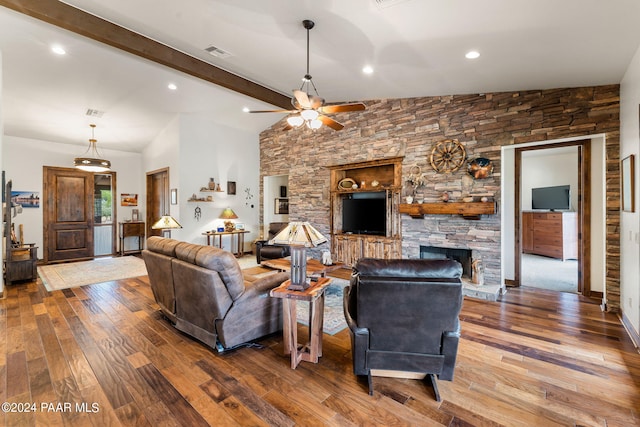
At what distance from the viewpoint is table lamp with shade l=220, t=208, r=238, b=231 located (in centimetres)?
714

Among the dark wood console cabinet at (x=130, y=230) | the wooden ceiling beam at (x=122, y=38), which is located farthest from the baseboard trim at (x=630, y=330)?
the dark wood console cabinet at (x=130, y=230)

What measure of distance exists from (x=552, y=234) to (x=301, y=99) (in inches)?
289

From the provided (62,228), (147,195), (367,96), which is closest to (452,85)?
(367,96)

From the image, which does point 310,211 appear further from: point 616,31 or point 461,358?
point 616,31

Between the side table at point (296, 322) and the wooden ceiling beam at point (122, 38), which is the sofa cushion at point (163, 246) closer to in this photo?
the side table at point (296, 322)

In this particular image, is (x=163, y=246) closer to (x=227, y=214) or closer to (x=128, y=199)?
(x=227, y=214)

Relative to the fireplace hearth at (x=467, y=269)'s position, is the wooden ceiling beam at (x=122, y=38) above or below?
above

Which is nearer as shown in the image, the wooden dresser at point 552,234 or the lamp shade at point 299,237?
the lamp shade at point 299,237

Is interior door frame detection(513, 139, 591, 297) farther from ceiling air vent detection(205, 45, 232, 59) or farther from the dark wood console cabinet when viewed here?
the dark wood console cabinet

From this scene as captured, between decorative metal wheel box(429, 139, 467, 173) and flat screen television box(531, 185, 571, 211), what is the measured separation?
4.50 meters

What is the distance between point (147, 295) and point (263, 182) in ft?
14.8

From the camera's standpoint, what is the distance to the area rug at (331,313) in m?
3.20

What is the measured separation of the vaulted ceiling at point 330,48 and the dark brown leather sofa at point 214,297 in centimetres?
250

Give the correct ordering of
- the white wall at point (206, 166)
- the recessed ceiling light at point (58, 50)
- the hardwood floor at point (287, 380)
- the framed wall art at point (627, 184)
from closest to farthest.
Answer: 1. the hardwood floor at point (287, 380)
2. the framed wall art at point (627, 184)
3. the recessed ceiling light at point (58, 50)
4. the white wall at point (206, 166)
